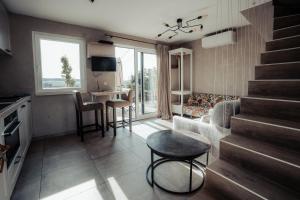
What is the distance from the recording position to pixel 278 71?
6.12 ft

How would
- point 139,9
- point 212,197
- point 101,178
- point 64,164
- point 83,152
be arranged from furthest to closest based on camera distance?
1. point 139,9
2. point 83,152
3. point 64,164
4. point 101,178
5. point 212,197

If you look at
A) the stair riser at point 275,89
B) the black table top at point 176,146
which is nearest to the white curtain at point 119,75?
the black table top at point 176,146

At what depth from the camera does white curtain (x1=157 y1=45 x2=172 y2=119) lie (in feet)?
16.8

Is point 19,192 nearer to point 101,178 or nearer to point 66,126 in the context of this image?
point 101,178

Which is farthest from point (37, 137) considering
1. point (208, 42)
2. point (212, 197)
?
point (208, 42)

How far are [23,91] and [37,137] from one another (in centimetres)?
99

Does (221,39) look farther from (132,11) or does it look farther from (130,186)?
(130,186)

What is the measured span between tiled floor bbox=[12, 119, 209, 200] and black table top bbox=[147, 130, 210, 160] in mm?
390

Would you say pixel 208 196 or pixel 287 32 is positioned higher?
pixel 287 32

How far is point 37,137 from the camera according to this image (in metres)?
3.37

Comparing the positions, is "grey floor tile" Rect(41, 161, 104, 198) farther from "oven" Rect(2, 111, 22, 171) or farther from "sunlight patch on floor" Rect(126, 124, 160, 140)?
"sunlight patch on floor" Rect(126, 124, 160, 140)

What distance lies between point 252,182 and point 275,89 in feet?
3.58

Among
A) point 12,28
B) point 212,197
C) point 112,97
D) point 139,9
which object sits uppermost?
point 139,9

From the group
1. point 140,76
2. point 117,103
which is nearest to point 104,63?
point 117,103
